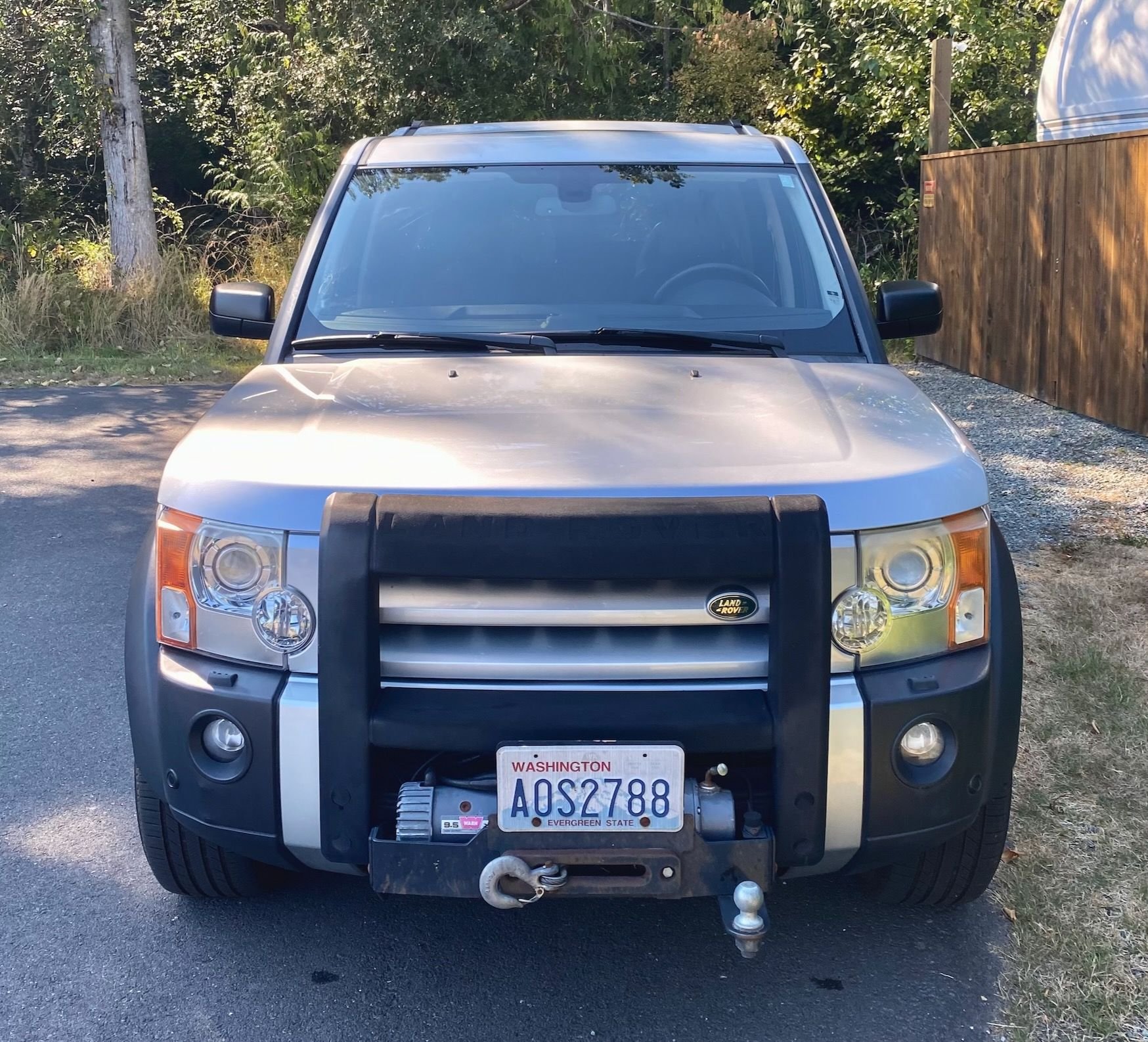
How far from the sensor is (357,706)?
2617mm

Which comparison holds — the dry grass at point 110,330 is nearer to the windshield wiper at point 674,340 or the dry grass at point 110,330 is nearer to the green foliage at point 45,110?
the green foliage at point 45,110

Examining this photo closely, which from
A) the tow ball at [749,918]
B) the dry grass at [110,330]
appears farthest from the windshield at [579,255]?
the dry grass at [110,330]

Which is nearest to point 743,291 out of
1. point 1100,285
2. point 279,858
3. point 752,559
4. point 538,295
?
point 538,295

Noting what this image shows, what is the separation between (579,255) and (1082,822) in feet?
7.46

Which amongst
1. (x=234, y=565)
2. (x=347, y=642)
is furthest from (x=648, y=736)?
(x=234, y=565)

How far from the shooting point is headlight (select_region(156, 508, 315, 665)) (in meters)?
2.70

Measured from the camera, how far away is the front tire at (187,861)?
318cm

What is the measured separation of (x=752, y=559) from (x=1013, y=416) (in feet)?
26.3

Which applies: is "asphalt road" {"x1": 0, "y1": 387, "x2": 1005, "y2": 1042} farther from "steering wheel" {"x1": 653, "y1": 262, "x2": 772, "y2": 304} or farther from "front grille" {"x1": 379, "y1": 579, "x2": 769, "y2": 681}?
"steering wheel" {"x1": 653, "y1": 262, "x2": 772, "y2": 304}

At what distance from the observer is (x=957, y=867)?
318cm

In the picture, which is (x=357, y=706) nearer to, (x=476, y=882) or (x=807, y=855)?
(x=476, y=882)

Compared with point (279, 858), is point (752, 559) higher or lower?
higher

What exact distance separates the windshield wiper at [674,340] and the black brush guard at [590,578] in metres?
1.20

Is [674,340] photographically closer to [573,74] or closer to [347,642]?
[347,642]
